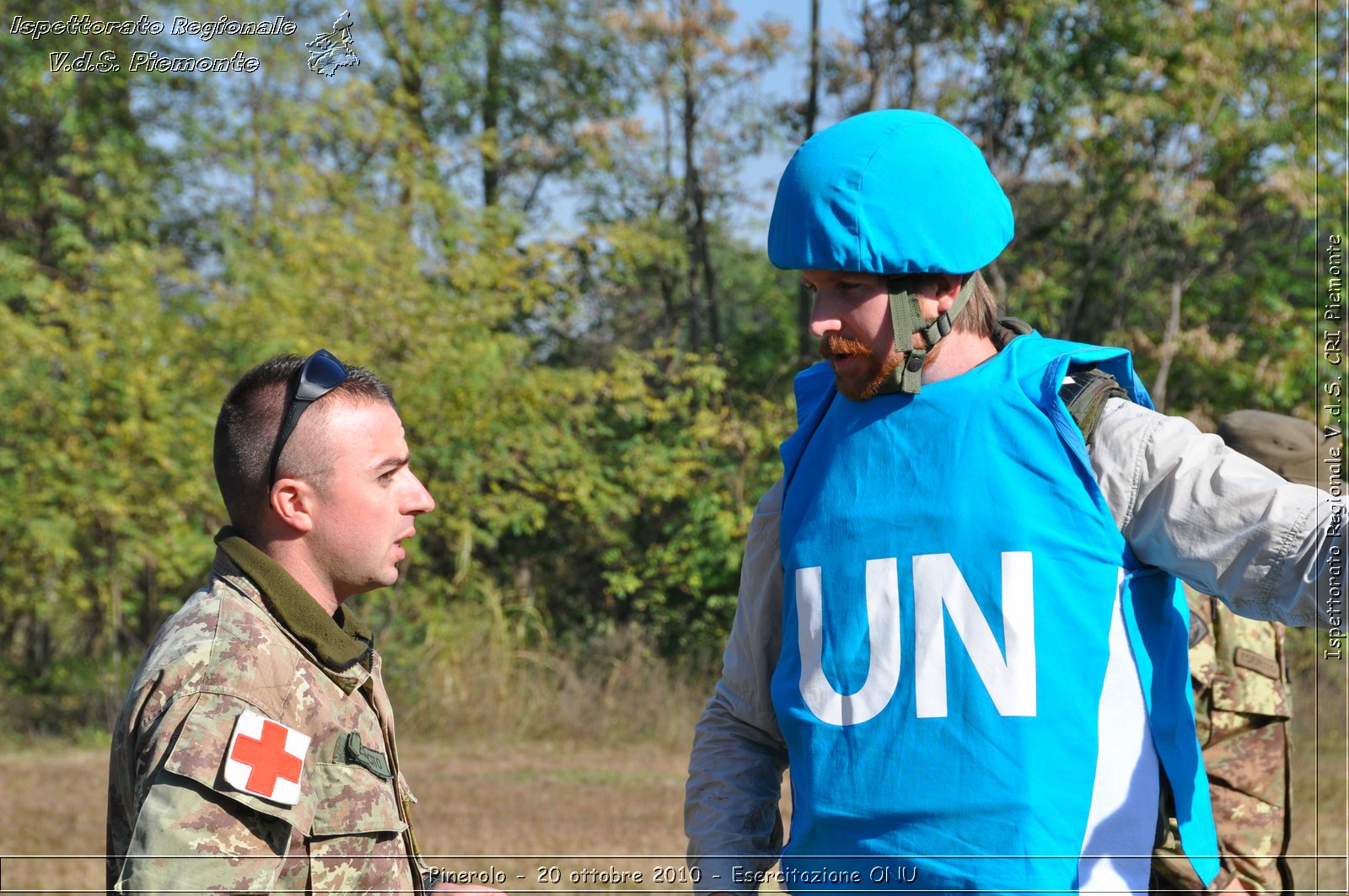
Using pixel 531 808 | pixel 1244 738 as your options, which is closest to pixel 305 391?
pixel 1244 738

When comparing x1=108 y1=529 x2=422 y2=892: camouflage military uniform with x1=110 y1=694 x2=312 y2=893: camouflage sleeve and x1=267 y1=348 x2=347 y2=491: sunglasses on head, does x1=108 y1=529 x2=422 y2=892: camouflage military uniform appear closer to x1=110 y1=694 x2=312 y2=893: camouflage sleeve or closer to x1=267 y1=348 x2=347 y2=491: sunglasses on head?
x1=110 y1=694 x2=312 y2=893: camouflage sleeve

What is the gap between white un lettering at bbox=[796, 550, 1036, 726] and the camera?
195 cm

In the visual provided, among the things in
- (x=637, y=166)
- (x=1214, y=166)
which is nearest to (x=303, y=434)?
(x=1214, y=166)

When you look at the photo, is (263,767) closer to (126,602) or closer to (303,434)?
(303,434)

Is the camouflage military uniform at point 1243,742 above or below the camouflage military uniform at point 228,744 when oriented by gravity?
below

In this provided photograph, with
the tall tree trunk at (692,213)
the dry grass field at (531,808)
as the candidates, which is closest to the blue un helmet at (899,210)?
the dry grass field at (531,808)

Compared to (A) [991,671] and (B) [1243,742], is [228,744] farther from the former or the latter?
(B) [1243,742]

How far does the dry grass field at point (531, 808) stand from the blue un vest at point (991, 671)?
10.6 feet

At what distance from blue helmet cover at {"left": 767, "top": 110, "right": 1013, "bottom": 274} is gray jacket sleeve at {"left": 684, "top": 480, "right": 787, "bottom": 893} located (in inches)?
19.1

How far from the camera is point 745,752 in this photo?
7.72 feet

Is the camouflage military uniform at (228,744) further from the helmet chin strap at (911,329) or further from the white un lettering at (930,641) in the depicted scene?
the helmet chin strap at (911,329)

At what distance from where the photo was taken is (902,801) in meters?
1.99

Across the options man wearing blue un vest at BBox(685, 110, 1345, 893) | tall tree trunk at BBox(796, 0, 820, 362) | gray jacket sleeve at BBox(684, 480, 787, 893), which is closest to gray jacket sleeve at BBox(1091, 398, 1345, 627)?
man wearing blue un vest at BBox(685, 110, 1345, 893)

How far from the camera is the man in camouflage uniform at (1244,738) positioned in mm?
3279
